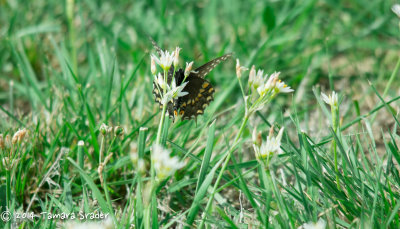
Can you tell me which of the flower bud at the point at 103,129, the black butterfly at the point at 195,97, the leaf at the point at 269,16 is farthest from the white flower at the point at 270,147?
the leaf at the point at 269,16

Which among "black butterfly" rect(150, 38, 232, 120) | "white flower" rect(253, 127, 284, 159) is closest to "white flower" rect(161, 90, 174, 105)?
"white flower" rect(253, 127, 284, 159)

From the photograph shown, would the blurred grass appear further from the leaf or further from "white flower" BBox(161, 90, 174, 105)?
"white flower" BBox(161, 90, 174, 105)

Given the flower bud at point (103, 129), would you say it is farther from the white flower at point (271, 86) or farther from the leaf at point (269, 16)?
the leaf at point (269, 16)

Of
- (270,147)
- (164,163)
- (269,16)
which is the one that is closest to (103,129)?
(164,163)

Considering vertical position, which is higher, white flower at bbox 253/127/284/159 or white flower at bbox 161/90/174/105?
white flower at bbox 161/90/174/105

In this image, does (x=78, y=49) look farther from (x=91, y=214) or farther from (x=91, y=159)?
(x=91, y=214)

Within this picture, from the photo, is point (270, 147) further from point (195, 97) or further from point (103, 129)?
point (195, 97)

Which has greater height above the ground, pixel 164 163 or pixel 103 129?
pixel 103 129
